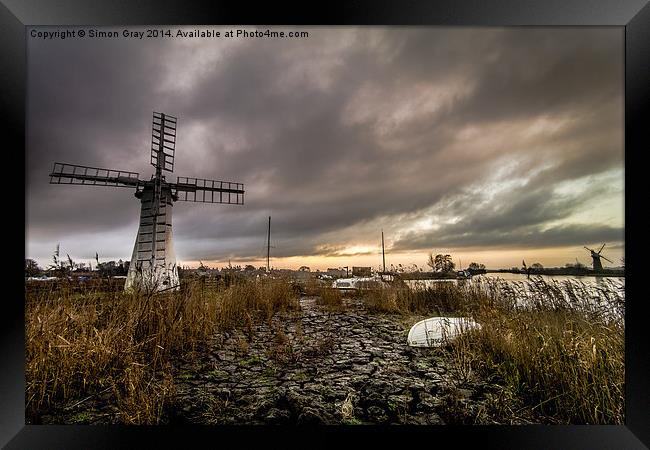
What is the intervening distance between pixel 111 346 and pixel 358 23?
2558mm

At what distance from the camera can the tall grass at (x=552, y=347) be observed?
176 cm

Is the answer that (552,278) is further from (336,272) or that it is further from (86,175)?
(86,175)

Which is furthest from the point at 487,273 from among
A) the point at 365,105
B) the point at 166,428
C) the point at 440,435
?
the point at 166,428

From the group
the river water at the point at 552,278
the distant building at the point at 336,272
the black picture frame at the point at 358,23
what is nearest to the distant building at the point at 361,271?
the distant building at the point at 336,272

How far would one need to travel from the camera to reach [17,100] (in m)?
1.76

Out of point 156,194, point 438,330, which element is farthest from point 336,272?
point 156,194

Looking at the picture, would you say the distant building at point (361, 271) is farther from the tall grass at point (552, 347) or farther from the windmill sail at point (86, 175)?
the windmill sail at point (86, 175)

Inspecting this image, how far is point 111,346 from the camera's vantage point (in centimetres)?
199

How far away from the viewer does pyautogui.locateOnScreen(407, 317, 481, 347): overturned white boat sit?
97.6 inches

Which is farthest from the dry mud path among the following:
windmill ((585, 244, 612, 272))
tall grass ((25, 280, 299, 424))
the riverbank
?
windmill ((585, 244, 612, 272))

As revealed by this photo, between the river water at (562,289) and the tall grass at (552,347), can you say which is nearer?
the tall grass at (552,347)

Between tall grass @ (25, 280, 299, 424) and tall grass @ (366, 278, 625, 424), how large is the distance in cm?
210

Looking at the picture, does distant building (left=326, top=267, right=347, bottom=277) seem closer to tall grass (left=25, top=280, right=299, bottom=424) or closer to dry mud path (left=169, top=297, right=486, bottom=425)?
dry mud path (left=169, top=297, right=486, bottom=425)

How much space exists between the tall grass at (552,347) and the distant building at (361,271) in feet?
3.52
